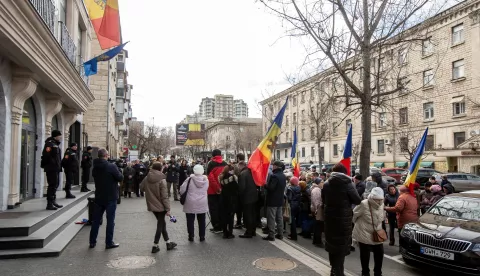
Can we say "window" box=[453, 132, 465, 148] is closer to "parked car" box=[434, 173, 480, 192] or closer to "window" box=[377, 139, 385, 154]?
"window" box=[377, 139, 385, 154]

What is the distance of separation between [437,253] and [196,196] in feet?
16.2

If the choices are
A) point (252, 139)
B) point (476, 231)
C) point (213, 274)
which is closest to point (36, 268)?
point (213, 274)

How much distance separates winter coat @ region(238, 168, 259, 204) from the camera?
862 cm

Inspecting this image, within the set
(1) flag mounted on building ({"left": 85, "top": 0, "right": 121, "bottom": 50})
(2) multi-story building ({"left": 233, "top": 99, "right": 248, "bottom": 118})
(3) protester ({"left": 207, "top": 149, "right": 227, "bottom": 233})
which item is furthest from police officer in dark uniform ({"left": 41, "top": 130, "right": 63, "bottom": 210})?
(2) multi-story building ({"left": 233, "top": 99, "right": 248, "bottom": 118})

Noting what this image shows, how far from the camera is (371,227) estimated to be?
589 cm

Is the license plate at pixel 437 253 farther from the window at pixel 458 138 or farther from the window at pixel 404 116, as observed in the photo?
the window at pixel 404 116

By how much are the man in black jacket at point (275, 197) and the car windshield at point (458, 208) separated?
3.31 m

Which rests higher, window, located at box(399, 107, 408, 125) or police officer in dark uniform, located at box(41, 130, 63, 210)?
window, located at box(399, 107, 408, 125)

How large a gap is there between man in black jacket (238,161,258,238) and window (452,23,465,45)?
1200 inches

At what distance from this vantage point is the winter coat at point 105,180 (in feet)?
23.6

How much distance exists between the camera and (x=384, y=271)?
21.3 feet

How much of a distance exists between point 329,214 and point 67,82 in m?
10.3

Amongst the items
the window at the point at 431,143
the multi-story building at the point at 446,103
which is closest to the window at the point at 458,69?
the multi-story building at the point at 446,103

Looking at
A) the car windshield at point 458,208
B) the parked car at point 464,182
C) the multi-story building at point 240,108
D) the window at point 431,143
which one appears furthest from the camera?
the multi-story building at point 240,108
